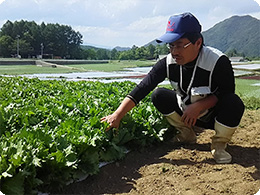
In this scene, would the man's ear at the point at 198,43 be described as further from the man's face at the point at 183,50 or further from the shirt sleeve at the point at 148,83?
the shirt sleeve at the point at 148,83

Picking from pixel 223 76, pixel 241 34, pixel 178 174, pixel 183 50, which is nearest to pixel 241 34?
pixel 241 34

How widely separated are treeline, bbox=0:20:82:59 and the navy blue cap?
25398 millimetres

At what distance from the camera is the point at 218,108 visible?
313 cm

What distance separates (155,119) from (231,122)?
0.91 metres

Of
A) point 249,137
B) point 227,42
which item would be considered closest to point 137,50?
point 227,42

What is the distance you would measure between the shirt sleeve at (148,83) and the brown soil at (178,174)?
0.60 meters

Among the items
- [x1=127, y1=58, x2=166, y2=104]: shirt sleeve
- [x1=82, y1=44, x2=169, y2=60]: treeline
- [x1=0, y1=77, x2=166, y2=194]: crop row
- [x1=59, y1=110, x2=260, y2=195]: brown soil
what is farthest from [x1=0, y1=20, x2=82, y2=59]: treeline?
[x1=59, y1=110, x2=260, y2=195]: brown soil

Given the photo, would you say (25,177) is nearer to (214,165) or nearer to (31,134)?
(31,134)

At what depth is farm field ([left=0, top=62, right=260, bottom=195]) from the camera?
233 cm

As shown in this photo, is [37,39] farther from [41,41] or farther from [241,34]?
[241,34]

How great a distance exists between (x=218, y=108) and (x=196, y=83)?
34cm

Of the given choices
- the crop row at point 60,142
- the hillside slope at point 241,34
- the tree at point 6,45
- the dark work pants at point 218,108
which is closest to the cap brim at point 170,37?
the dark work pants at point 218,108

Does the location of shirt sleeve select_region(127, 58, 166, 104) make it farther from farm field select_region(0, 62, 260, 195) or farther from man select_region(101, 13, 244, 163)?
farm field select_region(0, 62, 260, 195)

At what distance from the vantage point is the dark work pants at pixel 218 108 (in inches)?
118
